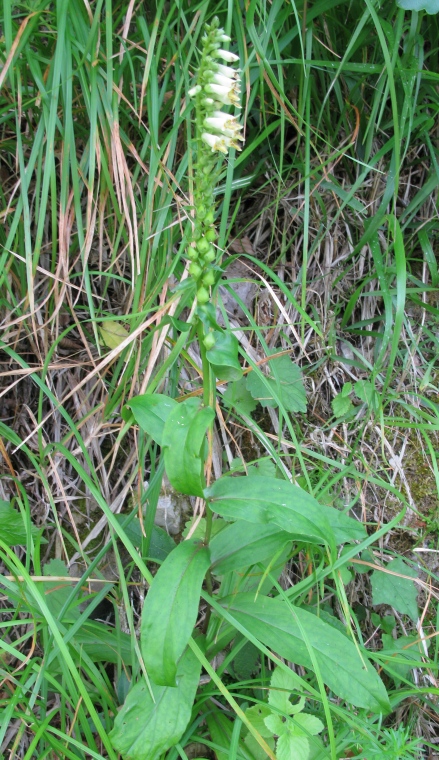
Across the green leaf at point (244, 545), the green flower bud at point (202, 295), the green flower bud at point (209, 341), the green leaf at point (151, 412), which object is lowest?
the green leaf at point (244, 545)

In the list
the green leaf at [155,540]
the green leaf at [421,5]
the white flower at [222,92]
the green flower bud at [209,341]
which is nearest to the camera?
the white flower at [222,92]

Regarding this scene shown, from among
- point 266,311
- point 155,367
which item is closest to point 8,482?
point 155,367

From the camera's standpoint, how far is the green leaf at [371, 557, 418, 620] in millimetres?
1955

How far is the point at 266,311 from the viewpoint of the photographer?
2.41m

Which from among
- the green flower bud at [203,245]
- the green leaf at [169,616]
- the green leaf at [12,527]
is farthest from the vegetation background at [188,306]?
the green flower bud at [203,245]

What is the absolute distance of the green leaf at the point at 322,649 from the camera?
4.89 feet

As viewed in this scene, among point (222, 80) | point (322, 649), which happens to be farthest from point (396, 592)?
point (222, 80)

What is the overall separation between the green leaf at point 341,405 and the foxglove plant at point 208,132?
95 cm

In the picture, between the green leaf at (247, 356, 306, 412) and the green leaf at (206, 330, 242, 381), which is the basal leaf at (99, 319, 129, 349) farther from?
the green leaf at (206, 330, 242, 381)

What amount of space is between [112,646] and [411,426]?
1186 mm

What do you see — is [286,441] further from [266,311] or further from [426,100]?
[426,100]

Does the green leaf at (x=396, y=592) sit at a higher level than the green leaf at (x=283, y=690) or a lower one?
lower

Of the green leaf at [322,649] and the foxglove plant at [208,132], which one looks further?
the green leaf at [322,649]

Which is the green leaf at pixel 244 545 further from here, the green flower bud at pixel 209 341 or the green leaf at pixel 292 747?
→ the green flower bud at pixel 209 341
